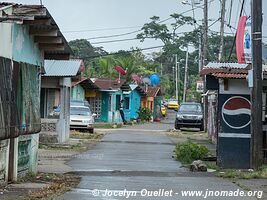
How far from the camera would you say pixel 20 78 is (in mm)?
12859

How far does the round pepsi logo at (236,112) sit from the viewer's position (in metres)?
17.5

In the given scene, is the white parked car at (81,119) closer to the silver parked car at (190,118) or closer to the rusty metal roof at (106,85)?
the silver parked car at (190,118)

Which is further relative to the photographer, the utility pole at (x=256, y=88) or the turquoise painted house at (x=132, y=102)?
the turquoise painted house at (x=132, y=102)

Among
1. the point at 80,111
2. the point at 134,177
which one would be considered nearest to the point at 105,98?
the point at 80,111

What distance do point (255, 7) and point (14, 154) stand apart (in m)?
7.57

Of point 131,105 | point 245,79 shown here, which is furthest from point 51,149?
point 131,105

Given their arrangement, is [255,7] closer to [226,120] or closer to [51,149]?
[226,120]

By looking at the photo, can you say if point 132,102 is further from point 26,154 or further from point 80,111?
point 26,154

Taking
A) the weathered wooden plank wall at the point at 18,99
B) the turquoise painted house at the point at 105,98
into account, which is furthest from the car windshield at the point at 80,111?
the weathered wooden plank wall at the point at 18,99

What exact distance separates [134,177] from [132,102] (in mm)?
45639

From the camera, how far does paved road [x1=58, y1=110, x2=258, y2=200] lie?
1152cm

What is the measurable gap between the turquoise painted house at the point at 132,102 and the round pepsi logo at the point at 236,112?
127 ft

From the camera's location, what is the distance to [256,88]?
51.9ft

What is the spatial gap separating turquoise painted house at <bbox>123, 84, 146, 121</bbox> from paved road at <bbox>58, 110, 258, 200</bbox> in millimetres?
34352
